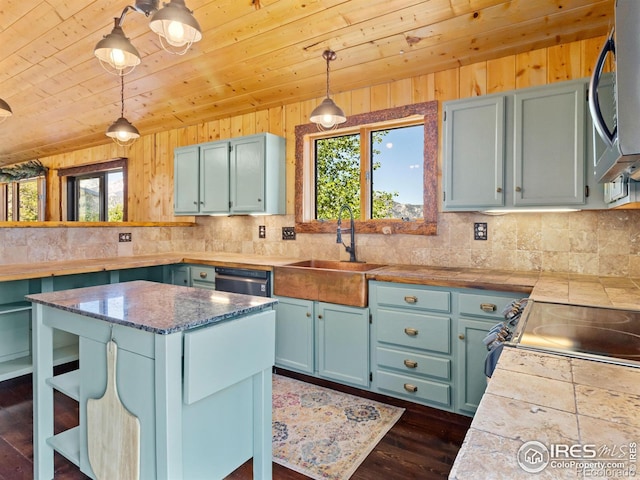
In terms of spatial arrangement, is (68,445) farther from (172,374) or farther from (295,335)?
(295,335)

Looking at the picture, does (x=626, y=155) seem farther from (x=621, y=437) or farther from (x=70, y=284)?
(x=70, y=284)

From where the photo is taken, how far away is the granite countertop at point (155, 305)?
4.55 ft

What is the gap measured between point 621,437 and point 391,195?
284cm

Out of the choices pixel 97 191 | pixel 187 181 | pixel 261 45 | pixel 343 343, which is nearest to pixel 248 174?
pixel 187 181

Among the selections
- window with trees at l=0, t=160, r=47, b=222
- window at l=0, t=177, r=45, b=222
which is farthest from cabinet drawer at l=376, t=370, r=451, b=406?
window at l=0, t=177, r=45, b=222

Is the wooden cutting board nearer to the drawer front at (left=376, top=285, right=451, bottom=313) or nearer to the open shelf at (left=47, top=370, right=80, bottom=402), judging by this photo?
the open shelf at (left=47, top=370, right=80, bottom=402)

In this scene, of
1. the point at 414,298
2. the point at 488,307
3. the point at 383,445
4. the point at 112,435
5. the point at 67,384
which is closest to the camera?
the point at 112,435

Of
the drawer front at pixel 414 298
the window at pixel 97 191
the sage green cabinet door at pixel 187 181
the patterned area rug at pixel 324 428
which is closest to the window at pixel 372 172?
the drawer front at pixel 414 298

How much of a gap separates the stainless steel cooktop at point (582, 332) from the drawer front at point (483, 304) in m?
0.68

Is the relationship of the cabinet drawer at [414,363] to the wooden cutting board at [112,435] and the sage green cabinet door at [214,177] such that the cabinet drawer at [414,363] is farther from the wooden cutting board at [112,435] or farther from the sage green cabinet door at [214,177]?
the sage green cabinet door at [214,177]

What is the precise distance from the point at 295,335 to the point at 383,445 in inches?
44.1

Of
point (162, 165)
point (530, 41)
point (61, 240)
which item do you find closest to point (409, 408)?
point (530, 41)

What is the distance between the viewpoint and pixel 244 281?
10.7 ft

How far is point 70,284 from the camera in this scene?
3314mm
